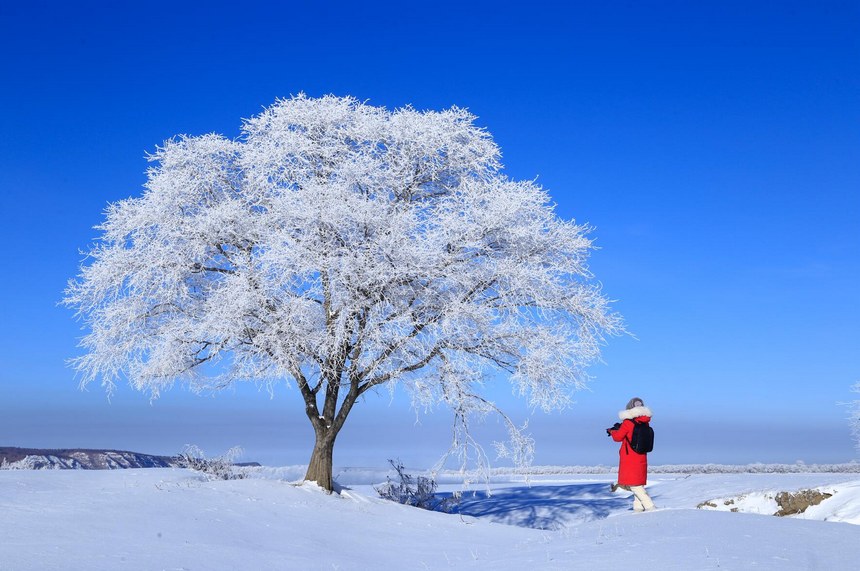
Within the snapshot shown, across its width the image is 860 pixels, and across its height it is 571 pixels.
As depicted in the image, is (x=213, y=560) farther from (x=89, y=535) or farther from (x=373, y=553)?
(x=373, y=553)

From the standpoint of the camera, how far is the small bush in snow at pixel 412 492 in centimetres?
1892

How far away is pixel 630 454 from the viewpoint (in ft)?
37.8

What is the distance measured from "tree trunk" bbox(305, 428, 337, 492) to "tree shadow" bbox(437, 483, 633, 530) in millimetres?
4706

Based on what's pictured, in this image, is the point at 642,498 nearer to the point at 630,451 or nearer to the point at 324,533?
the point at 630,451

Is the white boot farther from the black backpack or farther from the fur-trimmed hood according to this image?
the fur-trimmed hood

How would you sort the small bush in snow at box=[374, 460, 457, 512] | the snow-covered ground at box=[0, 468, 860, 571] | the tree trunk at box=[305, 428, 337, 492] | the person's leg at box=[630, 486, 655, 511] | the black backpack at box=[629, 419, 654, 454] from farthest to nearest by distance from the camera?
the small bush in snow at box=[374, 460, 457, 512] < the tree trunk at box=[305, 428, 337, 492] < the person's leg at box=[630, 486, 655, 511] < the black backpack at box=[629, 419, 654, 454] < the snow-covered ground at box=[0, 468, 860, 571]

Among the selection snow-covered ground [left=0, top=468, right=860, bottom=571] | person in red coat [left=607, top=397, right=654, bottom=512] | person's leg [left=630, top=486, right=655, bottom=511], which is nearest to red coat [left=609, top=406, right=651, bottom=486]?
person in red coat [left=607, top=397, right=654, bottom=512]

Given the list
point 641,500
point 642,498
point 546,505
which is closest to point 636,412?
point 642,498

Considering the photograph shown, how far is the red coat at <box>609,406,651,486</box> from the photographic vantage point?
37.6 feet

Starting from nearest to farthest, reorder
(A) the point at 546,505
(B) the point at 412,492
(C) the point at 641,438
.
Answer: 1. (C) the point at 641,438
2. (B) the point at 412,492
3. (A) the point at 546,505

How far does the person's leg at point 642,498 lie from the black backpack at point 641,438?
64 cm

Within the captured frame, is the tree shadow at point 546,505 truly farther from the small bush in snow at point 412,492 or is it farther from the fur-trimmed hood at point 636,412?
the fur-trimmed hood at point 636,412

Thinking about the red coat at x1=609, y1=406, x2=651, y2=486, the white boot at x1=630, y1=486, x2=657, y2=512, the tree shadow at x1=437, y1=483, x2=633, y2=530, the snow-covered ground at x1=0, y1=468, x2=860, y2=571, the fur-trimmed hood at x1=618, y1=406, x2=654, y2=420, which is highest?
the fur-trimmed hood at x1=618, y1=406, x2=654, y2=420

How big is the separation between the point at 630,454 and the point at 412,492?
888 cm
